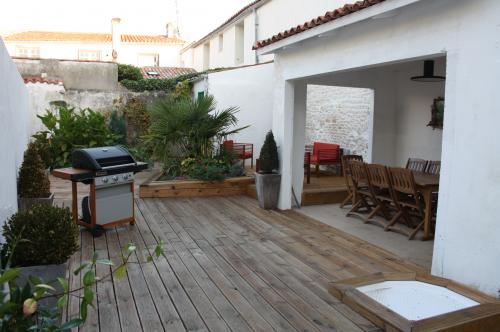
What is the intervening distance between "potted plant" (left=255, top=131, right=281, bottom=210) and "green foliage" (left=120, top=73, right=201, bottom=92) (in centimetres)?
823

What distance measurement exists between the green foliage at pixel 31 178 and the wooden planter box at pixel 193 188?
8.35ft

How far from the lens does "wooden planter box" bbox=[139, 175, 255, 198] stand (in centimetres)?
859

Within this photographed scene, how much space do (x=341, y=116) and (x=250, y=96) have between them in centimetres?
254

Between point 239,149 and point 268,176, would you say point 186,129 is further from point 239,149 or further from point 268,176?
point 268,176

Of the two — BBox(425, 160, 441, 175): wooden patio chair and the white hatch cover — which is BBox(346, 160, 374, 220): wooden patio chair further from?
the white hatch cover

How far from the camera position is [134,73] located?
15.5 m

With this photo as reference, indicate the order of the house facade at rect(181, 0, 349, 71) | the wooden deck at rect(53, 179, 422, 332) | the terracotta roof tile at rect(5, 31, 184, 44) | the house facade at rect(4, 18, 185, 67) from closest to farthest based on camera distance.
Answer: the wooden deck at rect(53, 179, 422, 332), the house facade at rect(181, 0, 349, 71), the house facade at rect(4, 18, 185, 67), the terracotta roof tile at rect(5, 31, 184, 44)

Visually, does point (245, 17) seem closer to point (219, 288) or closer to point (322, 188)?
point (322, 188)

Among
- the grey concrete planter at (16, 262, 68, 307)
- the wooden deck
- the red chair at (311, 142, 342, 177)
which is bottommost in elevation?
the wooden deck

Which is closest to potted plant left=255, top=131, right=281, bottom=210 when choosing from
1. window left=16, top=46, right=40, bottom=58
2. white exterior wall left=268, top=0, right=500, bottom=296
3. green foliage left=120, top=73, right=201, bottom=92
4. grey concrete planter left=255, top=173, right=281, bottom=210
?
grey concrete planter left=255, top=173, right=281, bottom=210

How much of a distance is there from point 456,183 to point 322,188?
15.0 ft

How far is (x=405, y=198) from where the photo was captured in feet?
20.9

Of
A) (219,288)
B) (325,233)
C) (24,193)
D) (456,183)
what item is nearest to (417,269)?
(456,183)

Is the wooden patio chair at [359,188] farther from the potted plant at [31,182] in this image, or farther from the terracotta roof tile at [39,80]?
the terracotta roof tile at [39,80]
